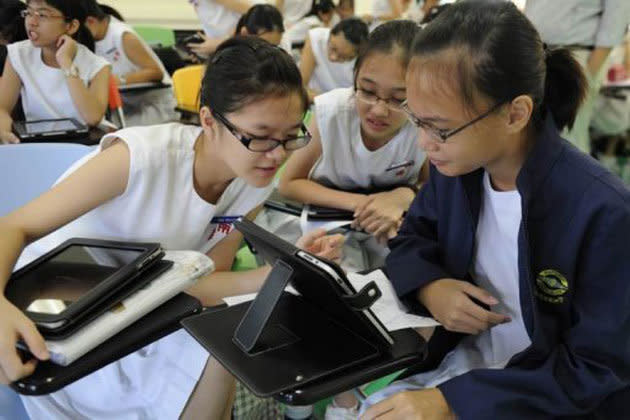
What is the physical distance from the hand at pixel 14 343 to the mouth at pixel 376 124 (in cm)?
101

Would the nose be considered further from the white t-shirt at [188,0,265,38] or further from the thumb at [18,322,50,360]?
the white t-shirt at [188,0,265,38]

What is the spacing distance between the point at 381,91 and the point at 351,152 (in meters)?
0.27

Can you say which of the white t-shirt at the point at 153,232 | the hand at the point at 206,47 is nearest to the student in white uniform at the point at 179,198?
the white t-shirt at the point at 153,232

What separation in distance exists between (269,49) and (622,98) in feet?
8.12

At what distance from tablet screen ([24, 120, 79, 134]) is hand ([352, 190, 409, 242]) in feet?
3.51

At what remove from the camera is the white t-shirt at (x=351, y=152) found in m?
1.60

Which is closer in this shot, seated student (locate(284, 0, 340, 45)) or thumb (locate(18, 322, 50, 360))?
thumb (locate(18, 322, 50, 360))

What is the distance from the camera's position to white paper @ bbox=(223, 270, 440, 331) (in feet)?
2.81

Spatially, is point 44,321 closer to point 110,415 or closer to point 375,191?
point 110,415

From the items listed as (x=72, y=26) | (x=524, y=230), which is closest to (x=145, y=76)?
(x=72, y=26)

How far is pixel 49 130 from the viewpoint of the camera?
1837mm

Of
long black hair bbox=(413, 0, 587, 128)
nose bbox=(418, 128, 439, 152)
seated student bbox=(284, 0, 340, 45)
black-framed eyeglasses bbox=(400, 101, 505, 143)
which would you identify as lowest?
seated student bbox=(284, 0, 340, 45)

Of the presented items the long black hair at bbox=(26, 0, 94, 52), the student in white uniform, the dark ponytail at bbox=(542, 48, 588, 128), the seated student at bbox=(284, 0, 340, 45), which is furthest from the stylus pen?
the seated student at bbox=(284, 0, 340, 45)

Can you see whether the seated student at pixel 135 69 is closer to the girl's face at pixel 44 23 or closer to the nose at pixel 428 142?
the girl's face at pixel 44 23
